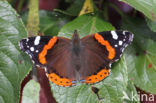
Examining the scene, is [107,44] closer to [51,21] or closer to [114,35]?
[114,35]

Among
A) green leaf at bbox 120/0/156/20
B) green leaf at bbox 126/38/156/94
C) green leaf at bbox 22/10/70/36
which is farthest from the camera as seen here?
green leaf at bbox 22/10/70/36

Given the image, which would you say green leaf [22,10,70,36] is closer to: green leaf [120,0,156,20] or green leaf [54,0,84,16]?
green leaf [54,0,84,16]

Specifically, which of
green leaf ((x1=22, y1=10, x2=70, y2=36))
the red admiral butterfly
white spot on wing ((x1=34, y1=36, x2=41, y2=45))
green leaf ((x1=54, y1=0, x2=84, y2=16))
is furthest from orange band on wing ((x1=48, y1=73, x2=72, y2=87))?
green leaf ((x1=54, y1=0, x2=84, y2=16))

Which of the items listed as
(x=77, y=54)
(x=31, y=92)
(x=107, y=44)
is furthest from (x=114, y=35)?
(x=31, y=92)

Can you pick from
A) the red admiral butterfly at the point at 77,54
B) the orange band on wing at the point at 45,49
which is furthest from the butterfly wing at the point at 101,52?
the orange band on wing at the point at 45,49

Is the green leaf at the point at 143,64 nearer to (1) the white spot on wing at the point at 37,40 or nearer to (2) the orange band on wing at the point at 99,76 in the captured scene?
(2) the orange band on wing at the point at 99,76

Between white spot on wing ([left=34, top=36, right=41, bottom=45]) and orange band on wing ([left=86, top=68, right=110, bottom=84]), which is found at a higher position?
white spot on wing ([left=34, top=36, right=41, bottom=45])

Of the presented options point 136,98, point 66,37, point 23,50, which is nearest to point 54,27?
point 66,37
